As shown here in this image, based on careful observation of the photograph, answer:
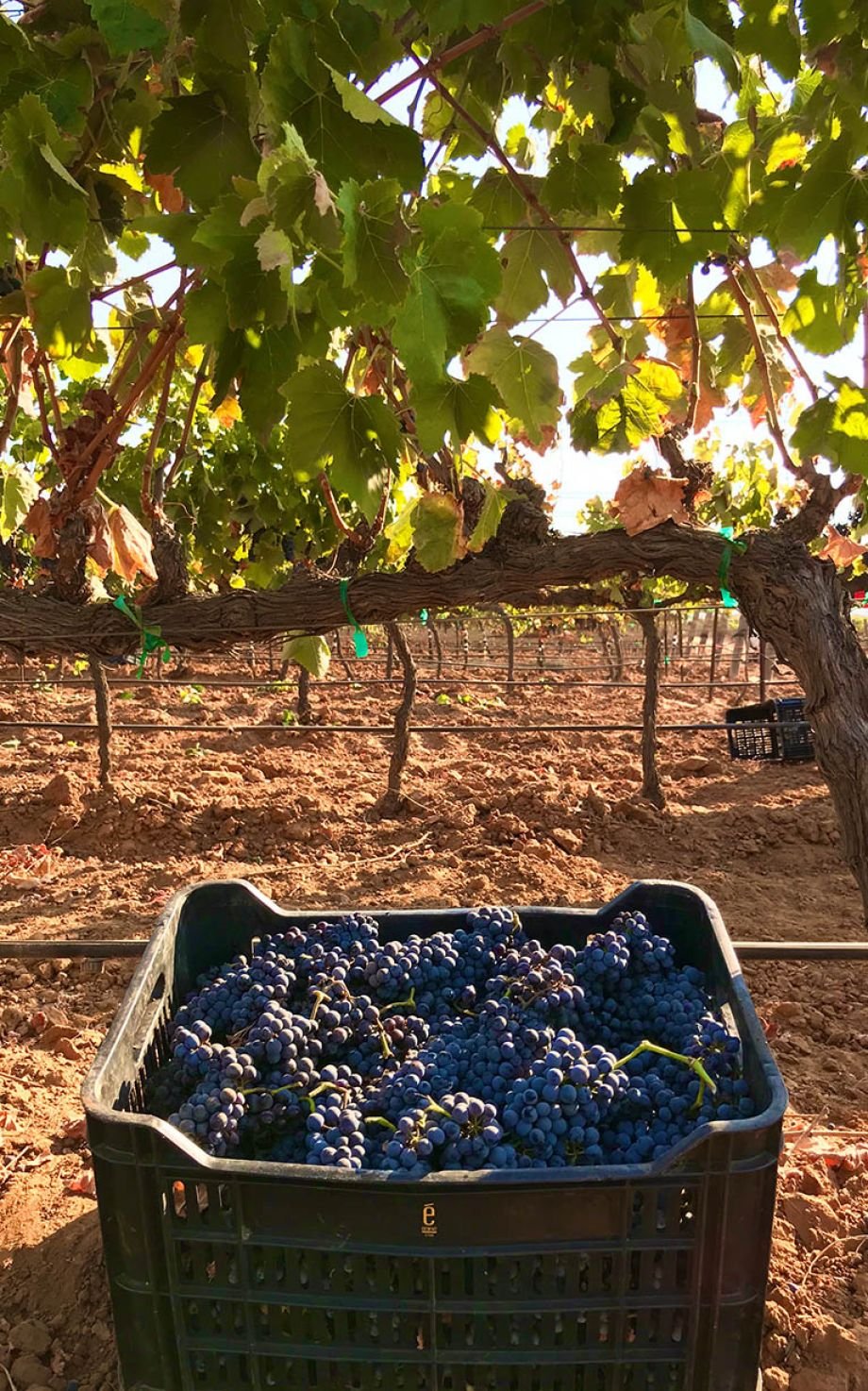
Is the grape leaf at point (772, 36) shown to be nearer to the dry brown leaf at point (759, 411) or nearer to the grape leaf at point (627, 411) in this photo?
the grape leaf at point (627, 411)

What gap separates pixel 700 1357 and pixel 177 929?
120 cm

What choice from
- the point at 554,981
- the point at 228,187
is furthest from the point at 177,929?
the point at 228,187

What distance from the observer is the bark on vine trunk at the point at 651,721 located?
7.19 meters

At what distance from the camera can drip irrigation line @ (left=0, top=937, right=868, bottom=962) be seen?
2.17 m

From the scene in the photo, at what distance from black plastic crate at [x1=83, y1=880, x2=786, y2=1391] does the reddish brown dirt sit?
571mm

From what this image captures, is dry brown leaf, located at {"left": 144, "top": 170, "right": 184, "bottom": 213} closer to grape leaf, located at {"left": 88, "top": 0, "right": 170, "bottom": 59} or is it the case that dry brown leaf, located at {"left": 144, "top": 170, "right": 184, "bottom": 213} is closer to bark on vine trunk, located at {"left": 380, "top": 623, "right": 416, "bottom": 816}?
grape leaf, located at {"left": 88, "top": 0, "right": 170, "bottom": 59}

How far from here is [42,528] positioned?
8.20ft

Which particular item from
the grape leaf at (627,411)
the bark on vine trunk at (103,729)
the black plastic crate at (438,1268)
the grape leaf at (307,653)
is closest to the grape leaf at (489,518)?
the grape leaf at (627,411)

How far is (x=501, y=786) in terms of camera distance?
24.2 ft

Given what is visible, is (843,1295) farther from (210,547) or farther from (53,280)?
(210,547)

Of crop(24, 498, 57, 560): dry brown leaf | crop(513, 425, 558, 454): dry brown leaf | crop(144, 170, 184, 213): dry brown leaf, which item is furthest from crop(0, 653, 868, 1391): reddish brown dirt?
crop(144, 170, 184, 213): dry brown leaf

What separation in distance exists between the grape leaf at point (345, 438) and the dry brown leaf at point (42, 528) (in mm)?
1299

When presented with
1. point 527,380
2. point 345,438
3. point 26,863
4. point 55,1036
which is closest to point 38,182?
point 345,438

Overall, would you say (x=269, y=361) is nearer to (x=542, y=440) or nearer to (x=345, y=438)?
(x=345, y=438)
